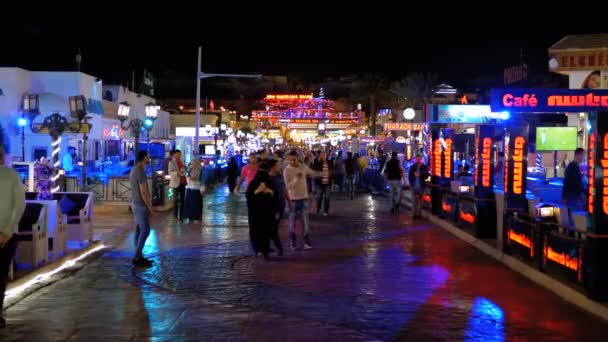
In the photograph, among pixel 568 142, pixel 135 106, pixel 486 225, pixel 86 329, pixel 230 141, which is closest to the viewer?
pixel 86 329

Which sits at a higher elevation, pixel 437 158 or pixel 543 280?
pixel 437 158

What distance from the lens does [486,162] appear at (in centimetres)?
1500

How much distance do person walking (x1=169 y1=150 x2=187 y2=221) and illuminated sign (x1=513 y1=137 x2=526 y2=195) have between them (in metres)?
9.01

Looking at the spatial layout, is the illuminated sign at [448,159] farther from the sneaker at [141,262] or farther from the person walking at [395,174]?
the sneaker at [141,262]

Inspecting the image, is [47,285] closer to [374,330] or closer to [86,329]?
[86,329]

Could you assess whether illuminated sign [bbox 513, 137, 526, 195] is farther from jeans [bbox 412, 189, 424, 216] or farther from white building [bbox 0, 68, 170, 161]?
white building [bbox 0, 68, 170, 161]

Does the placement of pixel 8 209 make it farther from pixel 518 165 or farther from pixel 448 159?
pixel 448 159

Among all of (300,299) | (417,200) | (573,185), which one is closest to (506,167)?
(573,185)

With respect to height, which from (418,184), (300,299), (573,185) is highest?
(573,185)

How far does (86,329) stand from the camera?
758cm

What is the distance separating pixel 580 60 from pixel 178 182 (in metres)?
17.4

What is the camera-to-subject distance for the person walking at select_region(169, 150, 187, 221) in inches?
755

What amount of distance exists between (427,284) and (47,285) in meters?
5.04

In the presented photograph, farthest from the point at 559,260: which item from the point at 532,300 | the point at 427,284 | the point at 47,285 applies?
the point at 47,285
